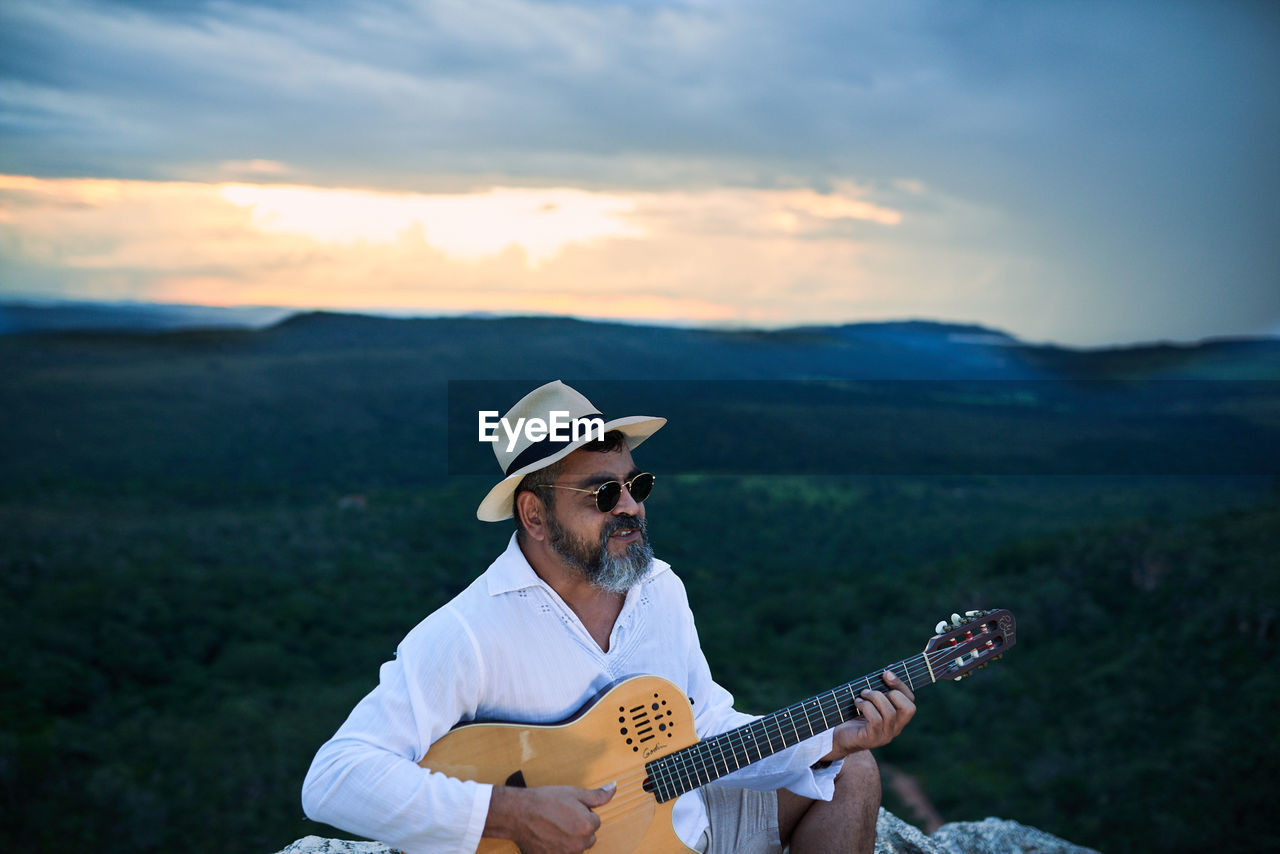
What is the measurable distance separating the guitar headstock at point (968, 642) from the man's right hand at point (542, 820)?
3.01ft

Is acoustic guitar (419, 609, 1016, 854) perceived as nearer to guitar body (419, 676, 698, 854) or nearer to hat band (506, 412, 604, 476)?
guitar body (419, 676, 698, 854)

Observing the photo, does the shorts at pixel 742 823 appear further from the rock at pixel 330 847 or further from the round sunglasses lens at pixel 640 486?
the rock at pixel 330 847

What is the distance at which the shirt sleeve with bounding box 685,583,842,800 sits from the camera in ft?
8.28

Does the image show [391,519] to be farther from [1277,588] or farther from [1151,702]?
[1277,588]

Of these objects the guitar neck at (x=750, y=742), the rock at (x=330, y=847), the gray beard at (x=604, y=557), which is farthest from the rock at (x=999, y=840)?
the rock at (x=330, y=847)

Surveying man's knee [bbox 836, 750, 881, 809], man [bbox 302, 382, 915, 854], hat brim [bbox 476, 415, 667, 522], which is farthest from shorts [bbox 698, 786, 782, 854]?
hat brim [bbox 476, 415, 667, 522]

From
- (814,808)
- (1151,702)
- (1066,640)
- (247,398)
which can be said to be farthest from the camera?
(247,398)

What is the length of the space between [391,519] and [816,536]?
9914 millimetres

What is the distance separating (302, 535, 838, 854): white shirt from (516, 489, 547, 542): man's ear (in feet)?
0.22

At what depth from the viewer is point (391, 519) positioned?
2344cm

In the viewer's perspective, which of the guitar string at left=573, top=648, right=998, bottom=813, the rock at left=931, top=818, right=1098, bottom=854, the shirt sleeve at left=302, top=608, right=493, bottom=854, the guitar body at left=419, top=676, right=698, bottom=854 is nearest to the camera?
the shirt sleeve at left=302, top=608, right=493, bottom=854

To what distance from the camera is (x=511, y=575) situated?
8.13 ft

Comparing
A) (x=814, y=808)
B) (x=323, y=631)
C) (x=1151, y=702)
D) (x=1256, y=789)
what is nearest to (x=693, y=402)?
(x=323, y=631)

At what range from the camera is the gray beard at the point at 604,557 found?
8.27ft
